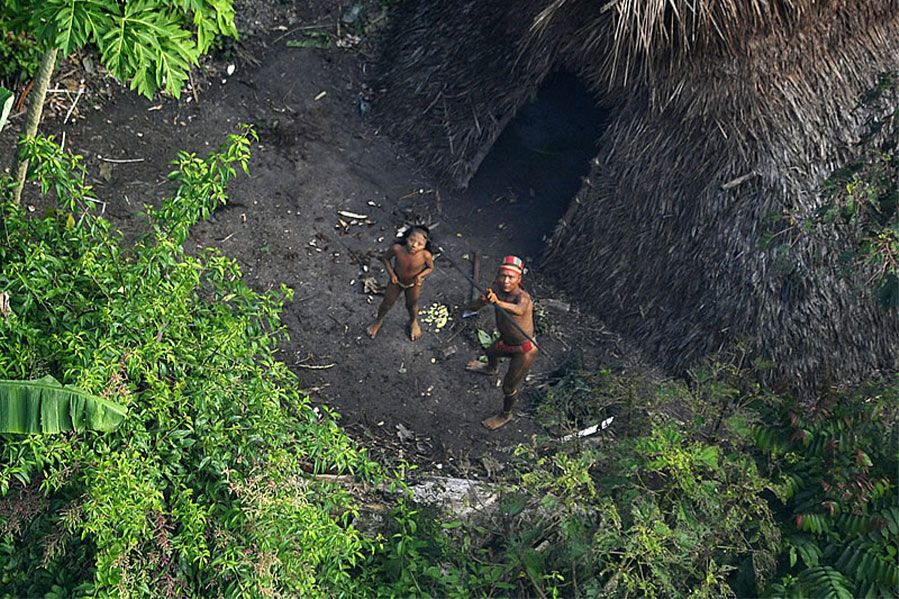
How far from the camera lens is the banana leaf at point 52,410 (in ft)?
13.4

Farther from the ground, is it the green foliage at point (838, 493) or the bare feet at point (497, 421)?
the green foliage at point (838, 493)

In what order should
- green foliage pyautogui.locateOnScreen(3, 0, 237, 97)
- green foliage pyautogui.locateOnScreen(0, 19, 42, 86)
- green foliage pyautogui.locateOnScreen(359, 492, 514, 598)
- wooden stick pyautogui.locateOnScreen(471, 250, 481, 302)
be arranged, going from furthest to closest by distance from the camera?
wooden stick pyautogui.locateOnScreen(471, 250, 481, 302) < green foliage pyautogui.locateOnScreen(0, 19, 42, 86) < green foliage pyautogui.locateOnScreen(359, 492, 514, 598) < green foliage pyautogui.locateOnScreen(3, 0, 237, 97)

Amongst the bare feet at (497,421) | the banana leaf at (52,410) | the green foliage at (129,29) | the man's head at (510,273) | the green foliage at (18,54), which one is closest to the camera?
the banana leaf at (52,410)

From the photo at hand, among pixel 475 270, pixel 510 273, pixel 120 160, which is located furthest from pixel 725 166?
pixel 120 160

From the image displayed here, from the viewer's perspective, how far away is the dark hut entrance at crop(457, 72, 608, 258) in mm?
8133

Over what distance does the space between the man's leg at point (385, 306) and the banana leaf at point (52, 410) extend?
300 cm

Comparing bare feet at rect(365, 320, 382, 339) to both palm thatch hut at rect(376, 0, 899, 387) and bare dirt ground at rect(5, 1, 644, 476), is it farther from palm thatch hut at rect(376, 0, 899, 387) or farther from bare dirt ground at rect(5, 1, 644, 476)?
Result: palm thatch hut at rect(376, 0, 899, 387)

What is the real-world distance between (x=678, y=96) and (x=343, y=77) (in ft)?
10.2

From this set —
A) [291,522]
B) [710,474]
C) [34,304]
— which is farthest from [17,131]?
[710,474]

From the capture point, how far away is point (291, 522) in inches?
175

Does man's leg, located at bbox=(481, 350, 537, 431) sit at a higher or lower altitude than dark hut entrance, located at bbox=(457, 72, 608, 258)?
lower

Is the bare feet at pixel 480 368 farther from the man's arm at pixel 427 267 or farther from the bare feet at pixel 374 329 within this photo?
the man's arm at pixel 427 267

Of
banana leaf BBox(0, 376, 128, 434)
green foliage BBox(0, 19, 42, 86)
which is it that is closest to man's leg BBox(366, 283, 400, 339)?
banana leaf BBox(0, 376, 128, 434)

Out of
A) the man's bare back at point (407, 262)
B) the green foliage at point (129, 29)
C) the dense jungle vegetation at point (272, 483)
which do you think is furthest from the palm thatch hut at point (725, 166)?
the green foliage at point (129, 29)
